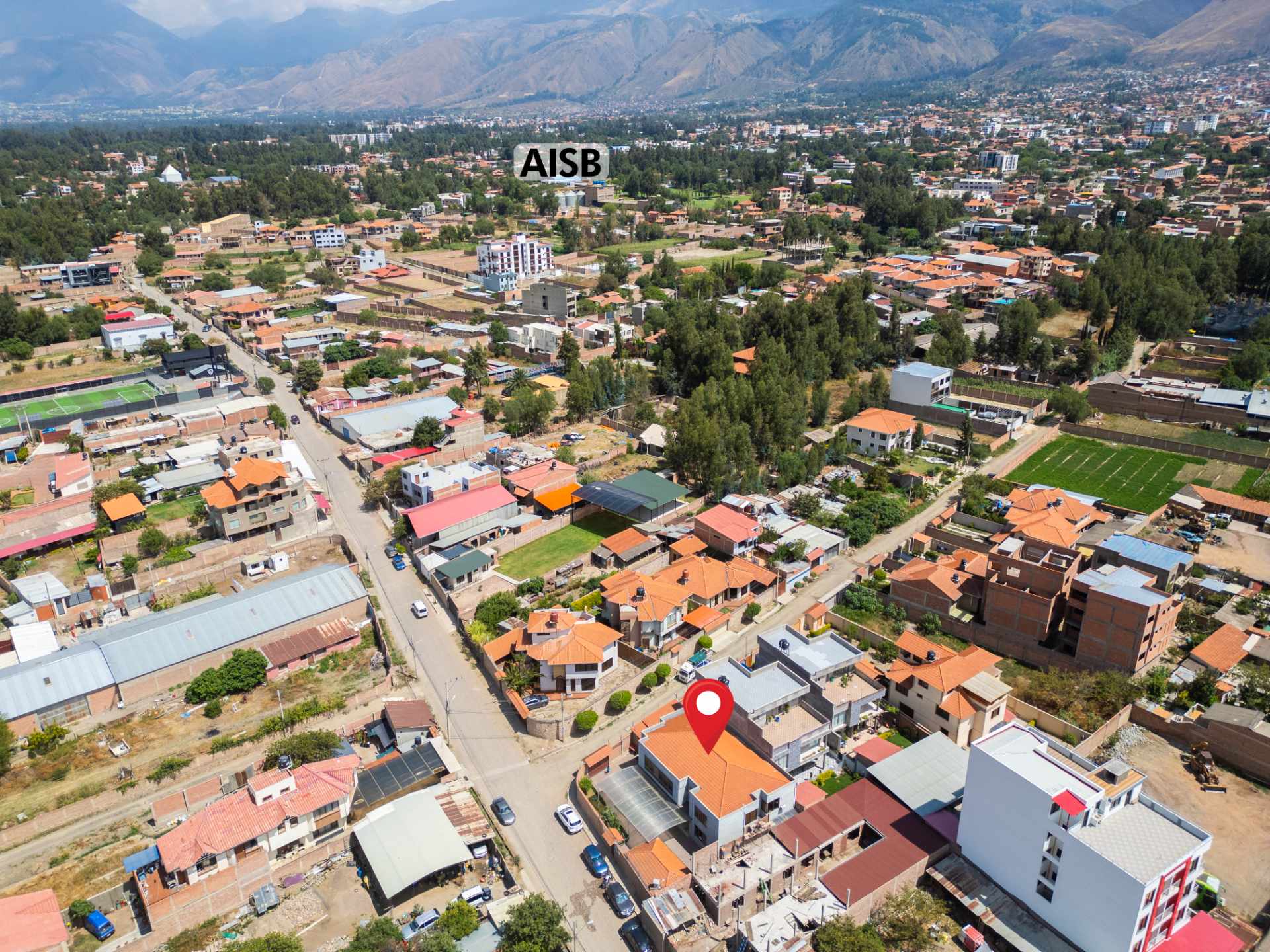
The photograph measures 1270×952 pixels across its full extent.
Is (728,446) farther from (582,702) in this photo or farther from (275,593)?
(275,593)

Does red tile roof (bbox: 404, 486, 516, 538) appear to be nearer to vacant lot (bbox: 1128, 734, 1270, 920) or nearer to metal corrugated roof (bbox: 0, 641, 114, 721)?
metal corrugated roof (bbox: 0, 641, 114, 721)

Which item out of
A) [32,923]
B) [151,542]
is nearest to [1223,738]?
[32,923]

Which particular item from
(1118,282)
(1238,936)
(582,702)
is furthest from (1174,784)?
(1118,282)

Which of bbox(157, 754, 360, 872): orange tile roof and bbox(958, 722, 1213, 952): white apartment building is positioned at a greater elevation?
bbox(958, 722, 1213, 952): white apartment building

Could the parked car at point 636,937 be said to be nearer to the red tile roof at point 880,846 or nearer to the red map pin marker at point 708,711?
the red tile roof at point 880,846

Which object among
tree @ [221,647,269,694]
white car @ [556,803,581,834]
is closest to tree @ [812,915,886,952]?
white car @ [556,803,581,834]

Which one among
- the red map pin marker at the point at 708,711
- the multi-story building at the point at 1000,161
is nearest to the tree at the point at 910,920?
the red map pin marker at the point at 708,711
